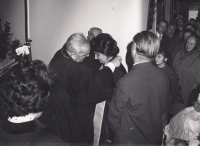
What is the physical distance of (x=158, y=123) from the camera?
1.88m

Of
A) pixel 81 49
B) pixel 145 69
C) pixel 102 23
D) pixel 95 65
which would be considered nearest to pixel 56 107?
pixel 81 49

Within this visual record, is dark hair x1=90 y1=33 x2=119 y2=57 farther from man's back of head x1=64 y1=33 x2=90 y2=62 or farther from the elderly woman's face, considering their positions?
the elderly woman's face

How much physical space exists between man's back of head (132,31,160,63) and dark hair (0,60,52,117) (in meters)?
0.91

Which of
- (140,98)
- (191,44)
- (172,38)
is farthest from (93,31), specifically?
(172,38)

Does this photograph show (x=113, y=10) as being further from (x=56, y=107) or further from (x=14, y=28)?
(x=56, y=107)

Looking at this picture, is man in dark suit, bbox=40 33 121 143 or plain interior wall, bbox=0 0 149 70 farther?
plain interior wall, bbox=0 0 149 70

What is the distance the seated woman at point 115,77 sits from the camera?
6.89 ft

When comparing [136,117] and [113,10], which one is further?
[113,10]

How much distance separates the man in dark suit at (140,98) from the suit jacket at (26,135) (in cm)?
83

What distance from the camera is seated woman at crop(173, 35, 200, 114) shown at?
10.9 ft

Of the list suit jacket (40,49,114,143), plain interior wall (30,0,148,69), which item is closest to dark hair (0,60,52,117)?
suit jacket (40,49,114,143)

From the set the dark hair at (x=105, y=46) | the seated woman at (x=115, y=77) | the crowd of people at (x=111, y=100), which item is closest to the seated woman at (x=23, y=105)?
the crowd of people at (x=111, y=100)

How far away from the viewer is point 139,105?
1.73 meters

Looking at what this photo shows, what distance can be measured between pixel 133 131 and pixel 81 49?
80 cm
